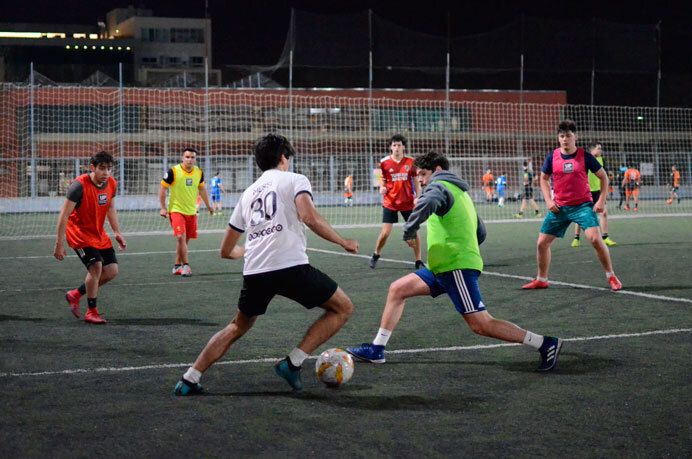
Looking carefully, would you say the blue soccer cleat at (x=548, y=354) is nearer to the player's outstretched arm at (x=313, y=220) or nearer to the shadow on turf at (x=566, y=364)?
the shadow on turf at (x=566, y=364)

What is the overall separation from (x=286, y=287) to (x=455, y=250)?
1418 millimetres

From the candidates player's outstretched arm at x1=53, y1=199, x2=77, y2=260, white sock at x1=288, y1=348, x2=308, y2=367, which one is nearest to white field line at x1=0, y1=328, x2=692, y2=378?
white sock at x1=288, y1=348, x2=308, y2=367

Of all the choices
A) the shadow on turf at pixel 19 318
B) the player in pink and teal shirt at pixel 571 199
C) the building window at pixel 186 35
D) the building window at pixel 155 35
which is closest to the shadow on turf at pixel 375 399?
the shadow on turf at pixel 19 318

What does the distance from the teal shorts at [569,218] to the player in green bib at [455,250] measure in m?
4.44

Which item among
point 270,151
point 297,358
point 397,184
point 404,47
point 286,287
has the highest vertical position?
point 404,47

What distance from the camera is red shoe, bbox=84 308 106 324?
27.9ft

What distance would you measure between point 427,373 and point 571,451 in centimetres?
195

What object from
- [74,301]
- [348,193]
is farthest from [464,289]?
[348,193]

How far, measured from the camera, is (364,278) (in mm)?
12312

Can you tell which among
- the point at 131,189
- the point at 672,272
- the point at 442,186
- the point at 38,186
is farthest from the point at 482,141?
the point at 442,186

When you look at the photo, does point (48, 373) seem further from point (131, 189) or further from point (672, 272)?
point (131, 189)

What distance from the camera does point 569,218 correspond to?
34.8 ft

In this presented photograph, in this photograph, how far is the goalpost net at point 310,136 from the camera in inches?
1569

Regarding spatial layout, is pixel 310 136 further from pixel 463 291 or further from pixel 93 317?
pixel 463 291
